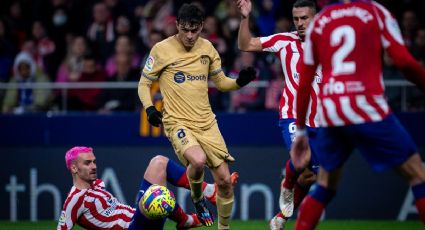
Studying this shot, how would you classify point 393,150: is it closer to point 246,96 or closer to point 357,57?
point 357,57

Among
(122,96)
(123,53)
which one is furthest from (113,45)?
(122,96)

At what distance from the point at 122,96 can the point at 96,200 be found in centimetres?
489

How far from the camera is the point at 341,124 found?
7.02 meters

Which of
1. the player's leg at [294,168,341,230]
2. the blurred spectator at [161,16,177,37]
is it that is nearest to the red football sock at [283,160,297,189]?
Answer: the player's leg at [294,168,341,230]

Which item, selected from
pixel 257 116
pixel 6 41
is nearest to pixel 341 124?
pixel 257 116

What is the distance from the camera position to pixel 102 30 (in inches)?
611

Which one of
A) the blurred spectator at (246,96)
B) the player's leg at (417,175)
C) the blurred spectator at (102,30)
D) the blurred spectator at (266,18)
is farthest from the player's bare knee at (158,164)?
the blurred spectator at (102,30)

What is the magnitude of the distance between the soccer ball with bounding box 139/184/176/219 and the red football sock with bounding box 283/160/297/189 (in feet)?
5.69

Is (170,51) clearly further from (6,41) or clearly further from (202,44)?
(6,41)

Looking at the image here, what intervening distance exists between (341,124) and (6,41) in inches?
379

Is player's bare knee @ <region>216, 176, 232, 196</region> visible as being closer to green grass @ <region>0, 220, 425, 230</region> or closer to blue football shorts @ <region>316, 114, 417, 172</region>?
green grass @ <region>0, 220, 425, 230</region>

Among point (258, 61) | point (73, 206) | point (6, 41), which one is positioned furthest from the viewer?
point (6, 41)

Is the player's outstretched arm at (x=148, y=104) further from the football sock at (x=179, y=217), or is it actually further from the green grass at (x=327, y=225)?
the green grass at (x=327, y=225)

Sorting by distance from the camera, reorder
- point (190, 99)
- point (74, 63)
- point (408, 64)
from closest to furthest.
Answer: point (408, 64)
point (190, 99)
point (74, 63)
